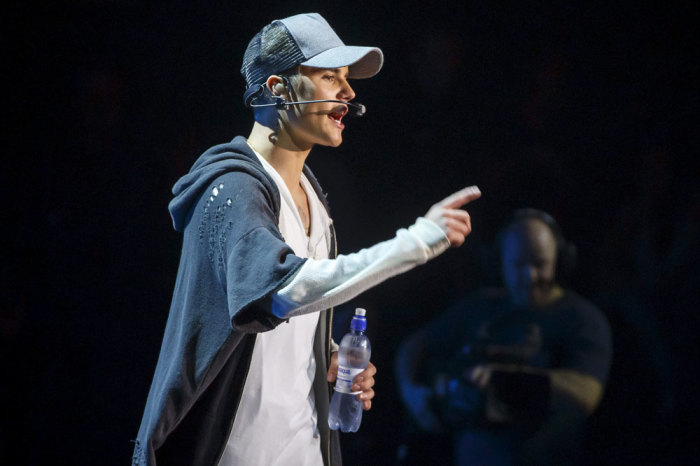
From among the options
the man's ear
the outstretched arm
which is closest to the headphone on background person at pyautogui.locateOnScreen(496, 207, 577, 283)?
the man's ear

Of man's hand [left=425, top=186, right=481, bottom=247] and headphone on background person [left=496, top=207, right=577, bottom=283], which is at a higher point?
man's hand [left=425, top=186, right=481, bottom=247]

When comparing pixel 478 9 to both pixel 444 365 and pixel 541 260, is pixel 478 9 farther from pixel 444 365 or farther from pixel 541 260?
pixel 444 365

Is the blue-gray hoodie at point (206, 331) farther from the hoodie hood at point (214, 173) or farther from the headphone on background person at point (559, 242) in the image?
the headphone on background person at point (559, 242)

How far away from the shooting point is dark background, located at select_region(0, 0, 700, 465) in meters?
1.96

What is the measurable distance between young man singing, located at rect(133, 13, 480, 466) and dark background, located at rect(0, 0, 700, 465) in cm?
66

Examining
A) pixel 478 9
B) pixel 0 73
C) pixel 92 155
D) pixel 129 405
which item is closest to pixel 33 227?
pixel 92 155

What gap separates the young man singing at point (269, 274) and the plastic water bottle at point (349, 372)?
28 millimetres

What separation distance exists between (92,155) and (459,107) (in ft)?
4.09

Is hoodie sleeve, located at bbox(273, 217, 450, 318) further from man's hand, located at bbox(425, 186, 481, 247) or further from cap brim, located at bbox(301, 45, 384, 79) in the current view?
cap brim, located at bbox(301, 45, 384, 79)

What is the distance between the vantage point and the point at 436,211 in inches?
39.1

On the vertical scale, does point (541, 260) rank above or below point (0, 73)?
below

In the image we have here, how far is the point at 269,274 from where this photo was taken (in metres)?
0.93

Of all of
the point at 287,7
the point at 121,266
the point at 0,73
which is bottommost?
the point at 121,266

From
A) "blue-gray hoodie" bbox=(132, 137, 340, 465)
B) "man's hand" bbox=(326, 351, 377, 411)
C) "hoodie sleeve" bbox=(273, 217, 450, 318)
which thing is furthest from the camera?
"man's hand" bbox=(326, 351, 377, 411)
